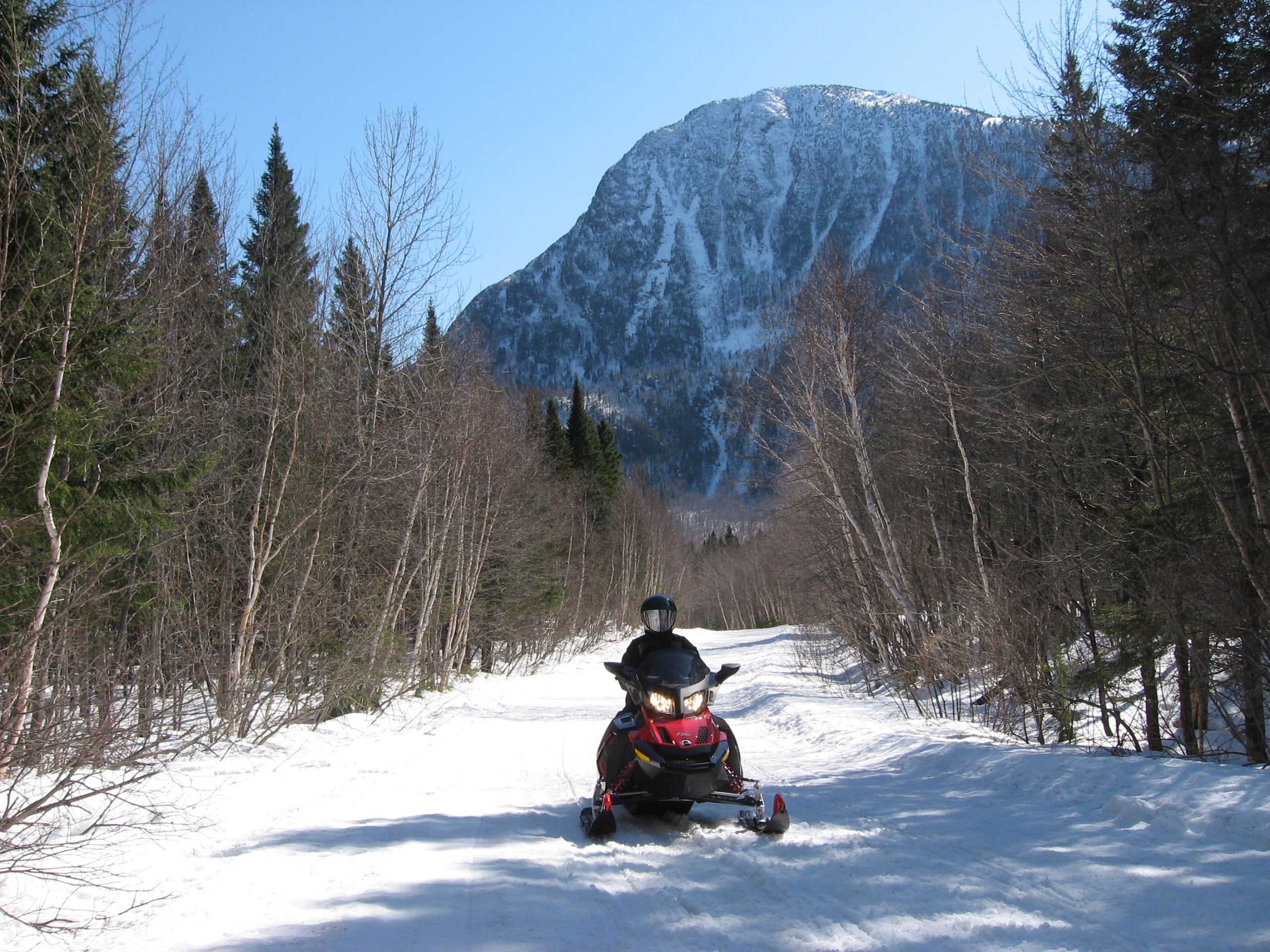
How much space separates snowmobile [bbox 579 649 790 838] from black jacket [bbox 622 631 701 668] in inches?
3.8

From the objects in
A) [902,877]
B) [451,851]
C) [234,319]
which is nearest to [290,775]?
[451,851]

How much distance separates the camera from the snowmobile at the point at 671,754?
577 centimetres

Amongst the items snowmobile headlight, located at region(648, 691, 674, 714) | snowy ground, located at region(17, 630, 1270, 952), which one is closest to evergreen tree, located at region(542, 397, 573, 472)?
snowy ground, located at region(17, 630, 1270, 952)

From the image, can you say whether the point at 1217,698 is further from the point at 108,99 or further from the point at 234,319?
the point at 234,319

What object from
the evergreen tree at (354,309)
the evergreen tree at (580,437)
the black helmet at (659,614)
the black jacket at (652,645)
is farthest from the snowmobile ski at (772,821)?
the evergreen tree at (580,437)

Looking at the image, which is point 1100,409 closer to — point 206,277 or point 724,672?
point 724,672

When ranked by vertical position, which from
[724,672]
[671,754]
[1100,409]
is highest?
[1100,409]

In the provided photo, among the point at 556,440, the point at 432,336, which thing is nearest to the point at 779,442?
the point at 432,336

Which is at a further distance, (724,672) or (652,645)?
(652,645)

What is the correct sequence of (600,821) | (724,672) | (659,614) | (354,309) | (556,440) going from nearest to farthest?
(600,821) < (724,672) < (659,614) < (354,309) < (556,440)

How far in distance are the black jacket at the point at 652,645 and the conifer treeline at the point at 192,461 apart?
3945 mm

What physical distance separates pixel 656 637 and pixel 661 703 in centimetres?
71

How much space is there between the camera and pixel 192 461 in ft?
27.5

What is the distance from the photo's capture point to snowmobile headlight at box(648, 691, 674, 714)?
20.0 feet
